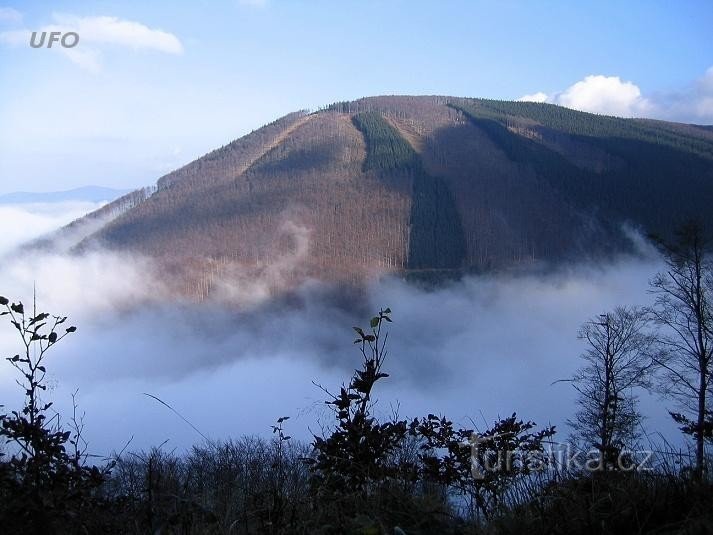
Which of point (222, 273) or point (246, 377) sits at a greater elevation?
point (222, 273)

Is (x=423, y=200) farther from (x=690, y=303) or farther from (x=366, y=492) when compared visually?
(x=366, y=492)

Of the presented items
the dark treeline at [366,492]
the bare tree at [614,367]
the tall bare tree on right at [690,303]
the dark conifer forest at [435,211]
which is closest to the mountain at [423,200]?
the dark conifer forest at [435,211]

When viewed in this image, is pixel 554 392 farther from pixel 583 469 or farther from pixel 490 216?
pixel 583 469

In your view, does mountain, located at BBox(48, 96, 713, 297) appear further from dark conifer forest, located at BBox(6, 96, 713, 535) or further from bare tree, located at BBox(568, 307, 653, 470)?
bare tree, located at BBox(568, 307, 653, 470)

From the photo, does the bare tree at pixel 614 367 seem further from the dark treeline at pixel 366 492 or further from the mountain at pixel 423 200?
the mountain at pixel 423 200

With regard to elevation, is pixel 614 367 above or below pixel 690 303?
below

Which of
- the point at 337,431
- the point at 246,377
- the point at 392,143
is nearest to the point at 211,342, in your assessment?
the point at 246,377

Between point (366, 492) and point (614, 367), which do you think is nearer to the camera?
point (366, 492)

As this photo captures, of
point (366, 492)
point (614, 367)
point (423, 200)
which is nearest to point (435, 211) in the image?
point (423, 200)

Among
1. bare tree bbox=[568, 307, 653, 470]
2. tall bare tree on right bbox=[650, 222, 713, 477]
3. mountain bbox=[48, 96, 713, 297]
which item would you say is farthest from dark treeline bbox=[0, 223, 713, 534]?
mountain bbox=[48, 96, 713, 297]
